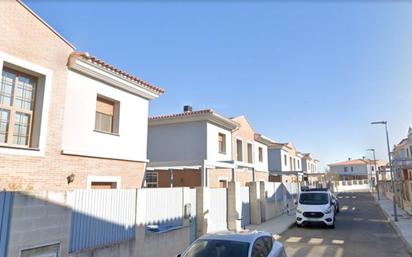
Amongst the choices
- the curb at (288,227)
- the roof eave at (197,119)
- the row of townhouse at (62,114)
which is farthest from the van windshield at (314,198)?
the roof eave at (197,119)

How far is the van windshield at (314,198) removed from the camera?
17.9 metres

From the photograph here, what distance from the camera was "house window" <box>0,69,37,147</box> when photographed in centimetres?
867

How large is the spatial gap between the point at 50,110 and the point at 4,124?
51.2 inches

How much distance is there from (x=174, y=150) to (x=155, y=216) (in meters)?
10.4

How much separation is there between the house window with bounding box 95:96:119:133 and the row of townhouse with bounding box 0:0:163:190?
0.05 ft

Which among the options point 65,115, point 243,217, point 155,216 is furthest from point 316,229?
point 65,115

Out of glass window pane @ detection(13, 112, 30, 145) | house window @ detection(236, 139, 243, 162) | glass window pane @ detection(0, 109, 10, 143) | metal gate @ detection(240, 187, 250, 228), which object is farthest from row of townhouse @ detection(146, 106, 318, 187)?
glass window pane @ detection(0, 109, 10, 143)

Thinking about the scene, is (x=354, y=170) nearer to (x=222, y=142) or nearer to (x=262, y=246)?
(x=222, y=142)

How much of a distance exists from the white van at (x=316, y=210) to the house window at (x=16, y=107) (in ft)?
45.3

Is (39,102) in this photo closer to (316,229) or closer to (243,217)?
(243,217)

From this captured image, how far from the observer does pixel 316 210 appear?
16.9 meters

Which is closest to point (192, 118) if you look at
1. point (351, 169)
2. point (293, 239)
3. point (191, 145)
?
point (191, 145)

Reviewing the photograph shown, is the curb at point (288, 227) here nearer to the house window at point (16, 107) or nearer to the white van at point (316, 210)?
the white van at point (316, 210)

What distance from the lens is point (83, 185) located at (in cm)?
1037
